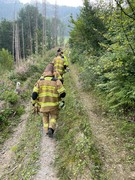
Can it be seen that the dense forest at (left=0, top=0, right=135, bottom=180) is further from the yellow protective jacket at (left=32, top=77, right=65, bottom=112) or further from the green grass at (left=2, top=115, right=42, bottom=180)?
the yellow protective jacket at (left=32, top=77, right=65, bottom=112)

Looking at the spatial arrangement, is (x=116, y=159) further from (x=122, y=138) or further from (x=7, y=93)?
(x=7, y=93)

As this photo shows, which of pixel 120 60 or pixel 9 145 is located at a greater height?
pixel 120 60

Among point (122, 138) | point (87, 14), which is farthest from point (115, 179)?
point (87, 14)

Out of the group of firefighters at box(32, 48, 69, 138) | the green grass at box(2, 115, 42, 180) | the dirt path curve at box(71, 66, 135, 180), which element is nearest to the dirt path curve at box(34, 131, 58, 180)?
the green grass at box(2, 115, 42, 180)

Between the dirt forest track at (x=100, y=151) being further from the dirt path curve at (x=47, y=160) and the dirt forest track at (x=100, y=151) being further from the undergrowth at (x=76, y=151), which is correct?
the undergrowth at (x=76, y=151)

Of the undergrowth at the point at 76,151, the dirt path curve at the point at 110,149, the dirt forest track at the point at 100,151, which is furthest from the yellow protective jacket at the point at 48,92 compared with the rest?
the dirt path curve at the point at 110,149

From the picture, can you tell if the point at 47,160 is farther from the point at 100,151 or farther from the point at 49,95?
the point at 49,95

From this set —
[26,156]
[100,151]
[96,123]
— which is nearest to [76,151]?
[100,151]

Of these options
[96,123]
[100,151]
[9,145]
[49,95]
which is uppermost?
[49,95]

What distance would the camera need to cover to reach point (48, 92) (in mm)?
6082

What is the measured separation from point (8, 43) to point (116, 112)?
48.3 metres

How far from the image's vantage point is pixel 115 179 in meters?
4.14

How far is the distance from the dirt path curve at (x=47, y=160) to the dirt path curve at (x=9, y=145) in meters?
1.12

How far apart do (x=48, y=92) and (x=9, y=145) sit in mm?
2465
